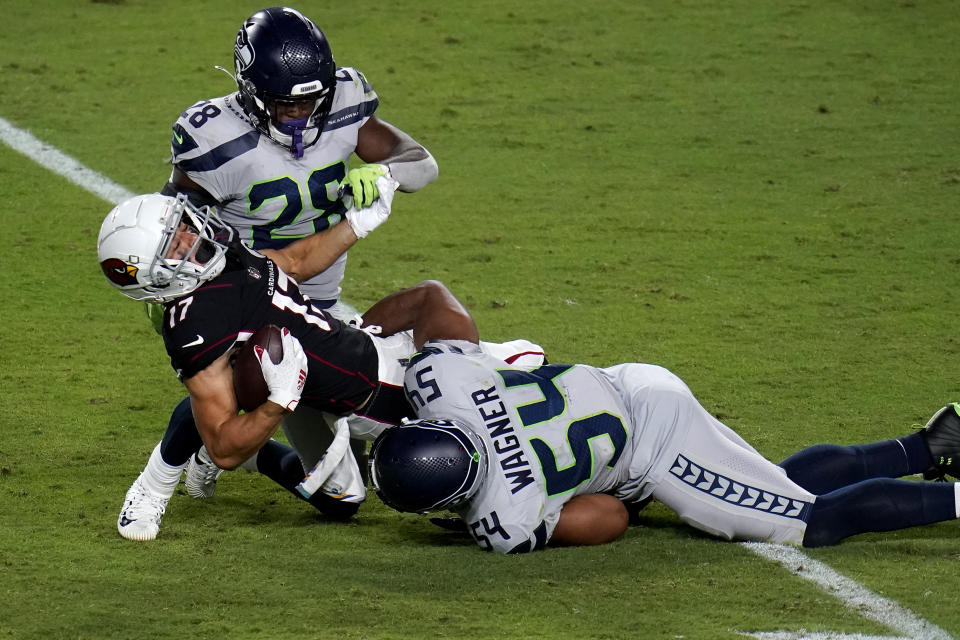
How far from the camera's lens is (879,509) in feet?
13.5

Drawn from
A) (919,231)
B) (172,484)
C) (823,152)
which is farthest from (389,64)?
(172,484)

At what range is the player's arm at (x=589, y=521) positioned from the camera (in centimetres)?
411

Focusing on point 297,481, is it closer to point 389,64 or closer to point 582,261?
point 582,261

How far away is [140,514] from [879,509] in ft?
7.71

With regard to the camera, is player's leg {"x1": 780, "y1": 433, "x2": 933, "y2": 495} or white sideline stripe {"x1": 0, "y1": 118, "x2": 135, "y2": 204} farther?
white sideline stripe {"x1": 0, "y1": 118, "x2": 135, "y2": 204}

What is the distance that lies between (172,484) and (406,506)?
3.05 ft

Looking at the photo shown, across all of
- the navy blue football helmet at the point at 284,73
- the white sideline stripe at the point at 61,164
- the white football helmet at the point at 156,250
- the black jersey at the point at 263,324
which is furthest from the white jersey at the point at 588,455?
the white sideline stripe at the point at 61,164

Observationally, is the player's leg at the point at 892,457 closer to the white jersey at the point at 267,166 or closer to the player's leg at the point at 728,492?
the player's leg at the point at 728,492

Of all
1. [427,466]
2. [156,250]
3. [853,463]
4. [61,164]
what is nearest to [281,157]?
[156,250]

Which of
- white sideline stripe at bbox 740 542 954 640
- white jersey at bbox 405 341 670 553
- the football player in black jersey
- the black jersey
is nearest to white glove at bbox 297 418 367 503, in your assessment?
the football player in black jersey

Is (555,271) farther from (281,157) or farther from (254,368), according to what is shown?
(254,368)

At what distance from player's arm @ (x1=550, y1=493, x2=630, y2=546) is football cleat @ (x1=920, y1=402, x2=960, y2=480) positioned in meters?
→ 1.15

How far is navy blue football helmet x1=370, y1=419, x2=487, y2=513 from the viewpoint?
3.89 m

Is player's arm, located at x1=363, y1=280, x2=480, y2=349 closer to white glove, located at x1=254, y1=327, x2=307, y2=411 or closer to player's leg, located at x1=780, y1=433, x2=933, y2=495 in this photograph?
white glove, located at x1=254, y1=327, x2=307, y2=411
